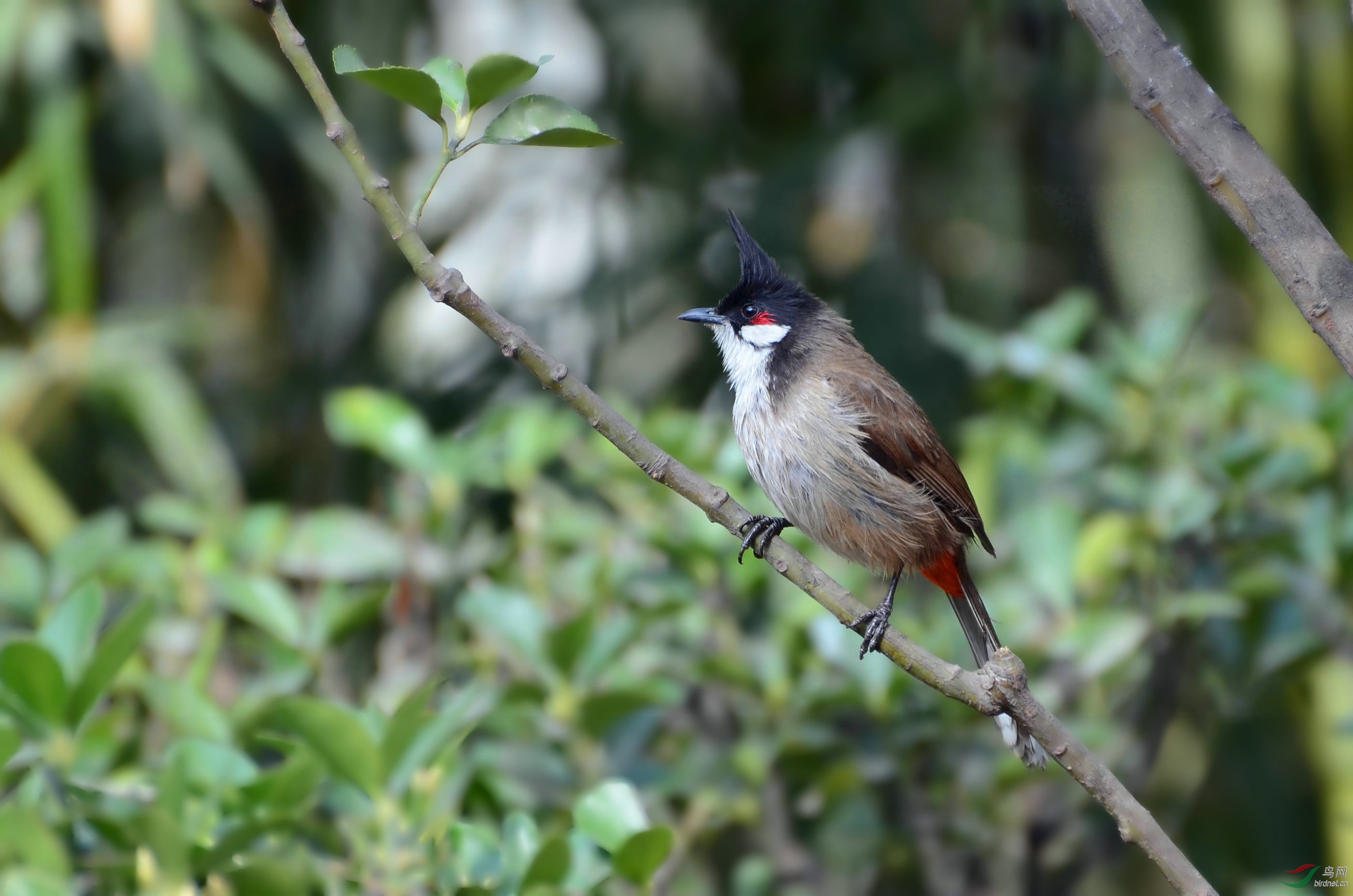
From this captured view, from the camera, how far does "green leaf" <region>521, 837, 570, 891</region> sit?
120 cm

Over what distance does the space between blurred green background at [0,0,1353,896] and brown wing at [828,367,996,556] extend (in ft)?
0.37

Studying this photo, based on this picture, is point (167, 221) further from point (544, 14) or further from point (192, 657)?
point (192, 657)

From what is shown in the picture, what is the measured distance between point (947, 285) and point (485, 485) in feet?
7.89

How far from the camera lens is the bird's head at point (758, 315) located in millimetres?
2104

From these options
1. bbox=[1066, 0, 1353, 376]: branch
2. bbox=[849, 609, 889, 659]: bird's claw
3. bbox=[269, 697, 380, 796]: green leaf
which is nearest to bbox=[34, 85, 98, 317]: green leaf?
bbox=[269, 697, 380, 796]: green leaf

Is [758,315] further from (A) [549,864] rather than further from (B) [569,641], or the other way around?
(A) [549,864]

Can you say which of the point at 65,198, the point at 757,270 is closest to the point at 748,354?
the point at 757,270

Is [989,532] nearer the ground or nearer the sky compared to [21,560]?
nearer the sky

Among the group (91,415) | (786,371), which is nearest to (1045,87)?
(786,371)

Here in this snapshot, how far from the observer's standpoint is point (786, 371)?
2.03 meters

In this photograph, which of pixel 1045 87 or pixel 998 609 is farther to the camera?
pixel 1045 87

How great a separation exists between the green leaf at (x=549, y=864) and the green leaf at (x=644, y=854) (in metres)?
0.05

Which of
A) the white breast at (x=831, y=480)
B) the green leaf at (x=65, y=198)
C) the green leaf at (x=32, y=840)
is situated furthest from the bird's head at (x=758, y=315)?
the green leaf at (x=65, y=198)

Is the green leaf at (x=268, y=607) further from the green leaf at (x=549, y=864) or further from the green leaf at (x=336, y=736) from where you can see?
the green leaf at (x=549, y=864)
